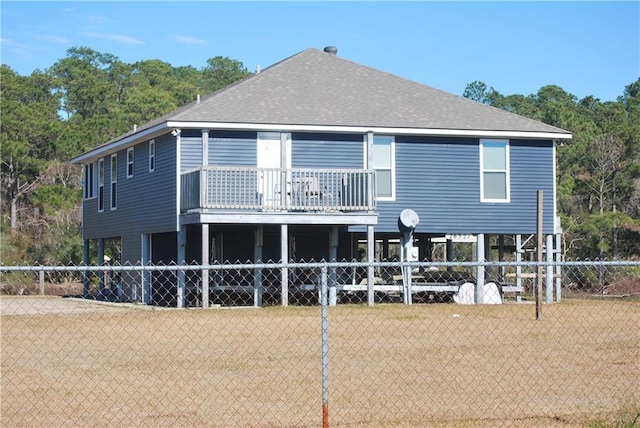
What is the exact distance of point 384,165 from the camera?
29.4m

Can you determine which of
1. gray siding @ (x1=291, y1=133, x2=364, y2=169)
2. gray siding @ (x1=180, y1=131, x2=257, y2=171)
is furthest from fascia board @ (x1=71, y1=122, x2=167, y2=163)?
gray siding @ (x1=291, y1=133, x2=364, y2=169)

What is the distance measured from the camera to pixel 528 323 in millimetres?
21078

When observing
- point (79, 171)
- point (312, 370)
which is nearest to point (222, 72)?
point (79, 171)

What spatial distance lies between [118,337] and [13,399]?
6548 mm

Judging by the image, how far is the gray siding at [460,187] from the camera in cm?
2948

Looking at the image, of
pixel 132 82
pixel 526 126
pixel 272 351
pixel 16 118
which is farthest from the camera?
pixel 132 82

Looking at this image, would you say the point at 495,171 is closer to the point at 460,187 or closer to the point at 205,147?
the point at 460,187

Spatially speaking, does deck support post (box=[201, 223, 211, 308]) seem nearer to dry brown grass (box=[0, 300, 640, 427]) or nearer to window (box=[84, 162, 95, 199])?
dry brown grass (box=[0, 300, 640, 427])

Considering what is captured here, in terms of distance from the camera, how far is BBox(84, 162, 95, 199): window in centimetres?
3766

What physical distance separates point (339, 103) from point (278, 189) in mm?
4449

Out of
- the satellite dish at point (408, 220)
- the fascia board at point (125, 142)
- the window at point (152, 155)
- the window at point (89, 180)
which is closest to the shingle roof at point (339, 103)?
the fascia board at point (125, 142)

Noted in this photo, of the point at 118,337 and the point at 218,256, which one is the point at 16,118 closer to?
the point at 218,256

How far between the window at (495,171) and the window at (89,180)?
14.9m

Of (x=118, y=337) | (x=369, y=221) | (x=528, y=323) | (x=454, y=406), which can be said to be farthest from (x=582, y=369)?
(x=369, y=221)
